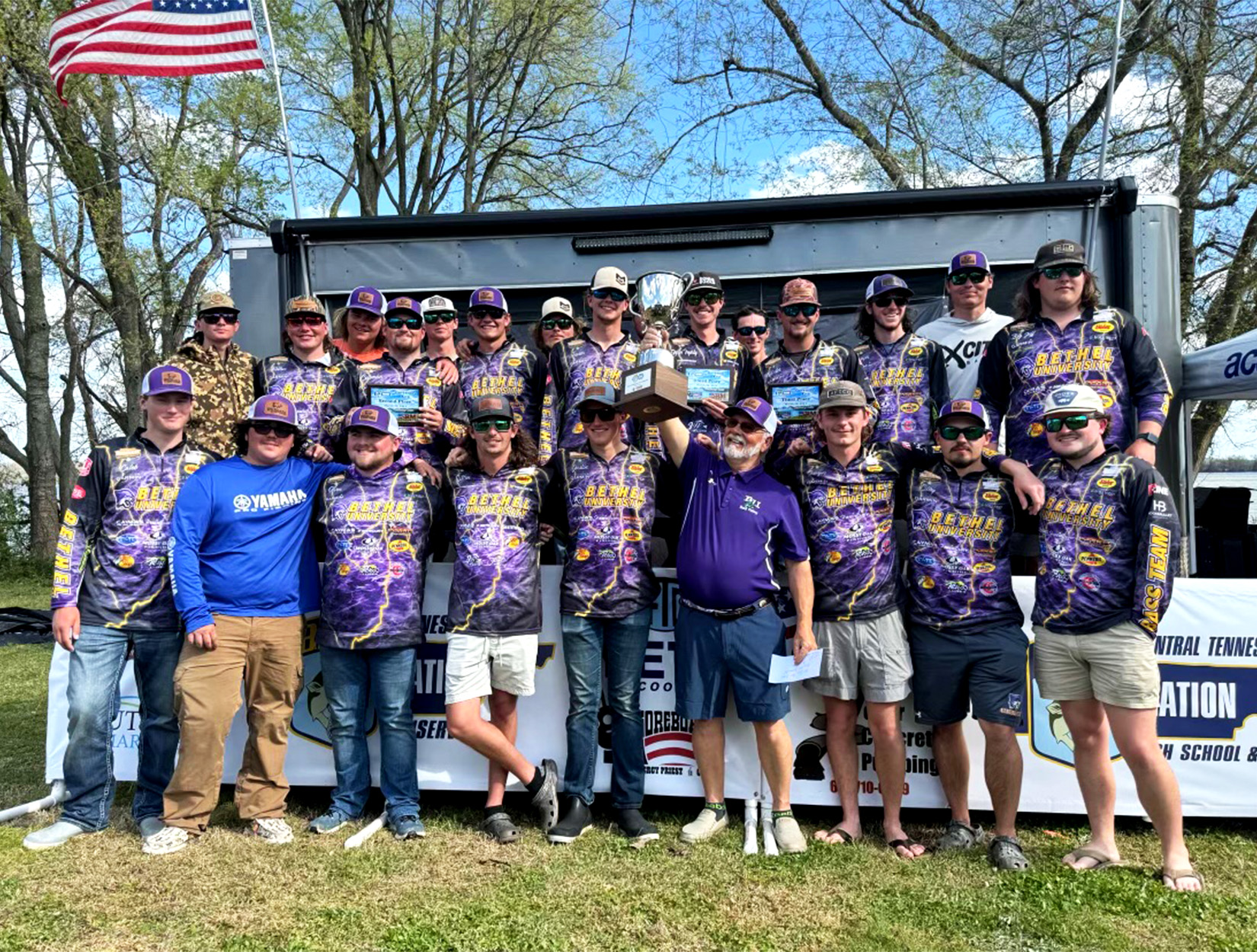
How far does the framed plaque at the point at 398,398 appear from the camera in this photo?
435cm

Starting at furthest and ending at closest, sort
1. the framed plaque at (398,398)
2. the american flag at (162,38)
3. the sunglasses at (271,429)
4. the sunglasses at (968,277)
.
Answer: the american flag at (162,38)
the sunglasses at (968,277)
the framed plaque at (398,398)
the sunglasses at (271,429)

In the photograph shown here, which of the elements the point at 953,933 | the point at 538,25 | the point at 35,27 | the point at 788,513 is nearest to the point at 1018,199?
the point at 788,513

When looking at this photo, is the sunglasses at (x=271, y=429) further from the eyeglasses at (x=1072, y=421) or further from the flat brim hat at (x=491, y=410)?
the eyeglasses at (x=1072, y=421)

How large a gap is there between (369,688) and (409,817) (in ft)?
2.06

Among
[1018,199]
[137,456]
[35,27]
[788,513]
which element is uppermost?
[35,27]

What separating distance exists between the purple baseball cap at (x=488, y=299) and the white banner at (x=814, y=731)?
151 centimetres

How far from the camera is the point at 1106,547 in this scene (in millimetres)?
3512

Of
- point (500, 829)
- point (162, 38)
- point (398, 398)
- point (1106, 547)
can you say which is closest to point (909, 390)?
point (1106, 547)

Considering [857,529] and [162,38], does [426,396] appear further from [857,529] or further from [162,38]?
[162,38]

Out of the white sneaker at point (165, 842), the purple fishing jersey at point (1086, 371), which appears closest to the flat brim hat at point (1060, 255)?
the purple fishing jersey at point (1086, 371)

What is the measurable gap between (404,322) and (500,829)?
2.68 m

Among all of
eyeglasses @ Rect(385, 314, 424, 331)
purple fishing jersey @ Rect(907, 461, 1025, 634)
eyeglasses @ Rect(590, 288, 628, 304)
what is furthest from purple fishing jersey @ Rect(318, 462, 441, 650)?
purple fishing jersey @ Rect(907, 461, 1025, 634)

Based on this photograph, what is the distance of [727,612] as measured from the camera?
3918 millimetres

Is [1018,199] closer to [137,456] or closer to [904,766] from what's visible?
[904,766]
